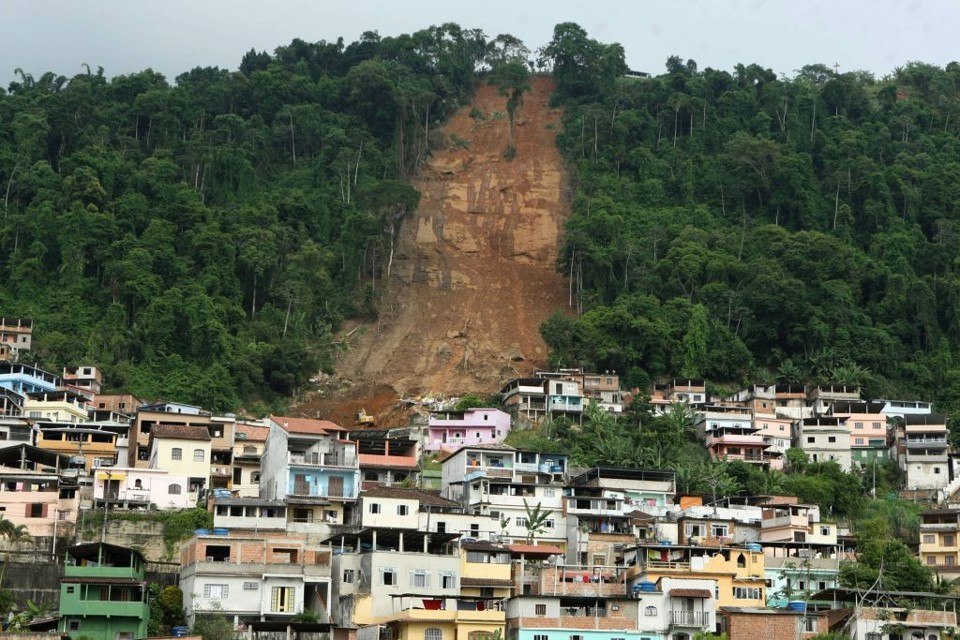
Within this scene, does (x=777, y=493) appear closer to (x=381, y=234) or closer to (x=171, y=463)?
(x=171, y=463)

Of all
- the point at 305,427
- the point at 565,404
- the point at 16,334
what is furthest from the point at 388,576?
the point at 16,334

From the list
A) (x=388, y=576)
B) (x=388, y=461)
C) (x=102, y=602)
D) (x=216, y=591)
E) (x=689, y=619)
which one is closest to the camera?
(x=102, y=602)

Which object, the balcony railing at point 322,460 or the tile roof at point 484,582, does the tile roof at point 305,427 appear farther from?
the tile roof at point 484,582

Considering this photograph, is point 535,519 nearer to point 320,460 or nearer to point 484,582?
point 320,460

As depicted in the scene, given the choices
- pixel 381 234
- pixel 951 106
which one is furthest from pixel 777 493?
pixel 951 106

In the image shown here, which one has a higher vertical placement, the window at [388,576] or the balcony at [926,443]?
the balcony at [926,443]

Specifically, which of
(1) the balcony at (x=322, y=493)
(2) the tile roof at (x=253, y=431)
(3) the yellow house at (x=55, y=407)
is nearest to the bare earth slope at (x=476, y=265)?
(2) the tile roof at (x=253, y=431)

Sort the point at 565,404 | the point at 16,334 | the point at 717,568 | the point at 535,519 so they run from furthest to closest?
the point at 16,334 → the point at 565,404 → the point at 535,519 → the point at 717,568

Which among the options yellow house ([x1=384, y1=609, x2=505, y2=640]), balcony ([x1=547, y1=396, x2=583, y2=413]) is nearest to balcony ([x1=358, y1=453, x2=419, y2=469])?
balcony ([x1=547, y1=396, x2=583, y2=413])
